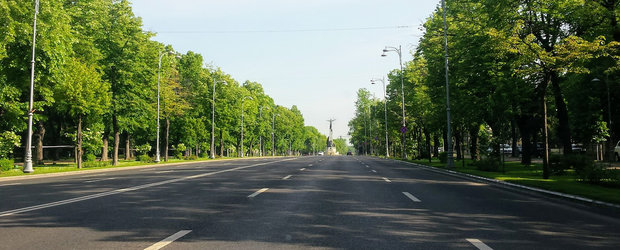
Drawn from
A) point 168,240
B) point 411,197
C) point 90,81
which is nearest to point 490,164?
point 411,197

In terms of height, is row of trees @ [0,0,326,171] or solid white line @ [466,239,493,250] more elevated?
row of trees @ [0,0,326,171]

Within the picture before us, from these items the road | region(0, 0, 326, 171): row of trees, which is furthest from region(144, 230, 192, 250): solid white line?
region(0, 0, 326, 171): row of trees

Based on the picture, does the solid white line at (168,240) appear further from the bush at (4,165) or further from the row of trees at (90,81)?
the row of trees at (90,81)

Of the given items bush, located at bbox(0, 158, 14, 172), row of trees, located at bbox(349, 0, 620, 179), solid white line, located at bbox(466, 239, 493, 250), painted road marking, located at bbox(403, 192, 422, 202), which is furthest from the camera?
bush, located at bbox(0, 158, 14, 172)

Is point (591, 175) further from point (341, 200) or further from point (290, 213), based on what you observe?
point (290, 213)

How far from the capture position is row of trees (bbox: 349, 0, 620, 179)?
52.7 feet

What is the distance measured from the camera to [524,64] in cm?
1706

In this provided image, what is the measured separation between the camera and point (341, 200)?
10.4 meters

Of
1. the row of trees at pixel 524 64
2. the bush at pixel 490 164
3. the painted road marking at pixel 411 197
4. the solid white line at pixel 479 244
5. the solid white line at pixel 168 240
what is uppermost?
the row of trees at pixel 524 64

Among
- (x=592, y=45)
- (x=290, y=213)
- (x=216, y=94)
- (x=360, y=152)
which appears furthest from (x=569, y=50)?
(x=360, y=152)

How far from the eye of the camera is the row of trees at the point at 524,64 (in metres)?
16.1

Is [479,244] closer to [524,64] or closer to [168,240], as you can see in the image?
[168,240]

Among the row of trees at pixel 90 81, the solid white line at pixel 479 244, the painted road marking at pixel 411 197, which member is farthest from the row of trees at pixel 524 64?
the row of trees at pixel 90 81

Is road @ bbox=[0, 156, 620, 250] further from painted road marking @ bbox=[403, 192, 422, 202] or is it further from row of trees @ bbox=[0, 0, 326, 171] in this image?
row of trees @ bbox=[0, 0, 326, 171]
